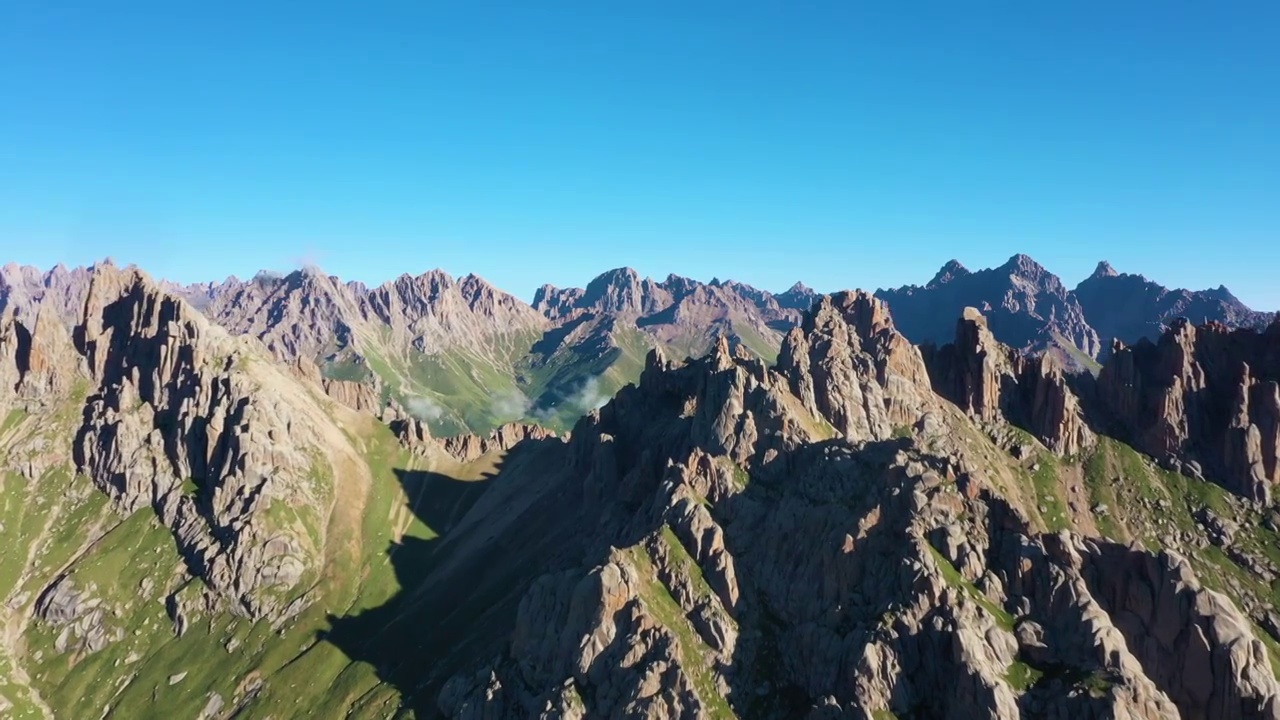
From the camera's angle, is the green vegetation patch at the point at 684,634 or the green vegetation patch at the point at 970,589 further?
the green vegetation patch at the point at 684,634

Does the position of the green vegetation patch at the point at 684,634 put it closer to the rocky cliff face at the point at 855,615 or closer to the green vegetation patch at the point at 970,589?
the rocky cliff face at the point at 855,615

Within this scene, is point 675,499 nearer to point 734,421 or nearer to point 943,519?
point 734,421

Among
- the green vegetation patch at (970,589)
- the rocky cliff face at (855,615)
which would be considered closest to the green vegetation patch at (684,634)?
the rocky cliff face at (855,615)

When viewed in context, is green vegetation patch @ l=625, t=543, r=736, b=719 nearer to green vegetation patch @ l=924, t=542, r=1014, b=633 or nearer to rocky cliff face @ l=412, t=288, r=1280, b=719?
rocky cliff face @ l=412, t=288, r=1280, b=719

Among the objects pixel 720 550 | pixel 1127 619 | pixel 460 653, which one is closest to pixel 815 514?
pixel 720 550

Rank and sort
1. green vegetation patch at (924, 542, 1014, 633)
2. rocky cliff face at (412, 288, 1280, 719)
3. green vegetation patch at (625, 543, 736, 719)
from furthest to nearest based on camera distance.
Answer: green vegetation patch at (625, 543, 736, 719) < green vegetation patch at (924, 542, 1014, 633) < rocky cliff face at (412, 288, 1280, 719)

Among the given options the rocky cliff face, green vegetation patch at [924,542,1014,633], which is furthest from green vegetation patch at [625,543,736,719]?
green vegetation patch at [924,542,1014,633]

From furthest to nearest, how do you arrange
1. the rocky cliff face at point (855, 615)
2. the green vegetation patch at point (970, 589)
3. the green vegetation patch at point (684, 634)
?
the green vegetation patch at point (684, 634), the green vegetation patch at point (970, 589), the rocky cliff face at point (855, 615)

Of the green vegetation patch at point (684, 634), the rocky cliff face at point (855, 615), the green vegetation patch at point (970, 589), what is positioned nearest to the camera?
the rocky cliff face at point (855, 615)

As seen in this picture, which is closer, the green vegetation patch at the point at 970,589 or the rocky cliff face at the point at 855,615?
the rocky cliff face at the point at 855,615

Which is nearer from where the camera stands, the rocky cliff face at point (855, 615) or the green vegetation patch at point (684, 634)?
the rocky cliff face at point (855, 615)

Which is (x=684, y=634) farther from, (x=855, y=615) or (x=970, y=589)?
(x=970, y=589)

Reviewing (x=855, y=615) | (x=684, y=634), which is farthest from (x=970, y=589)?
(x=684, y=634)
